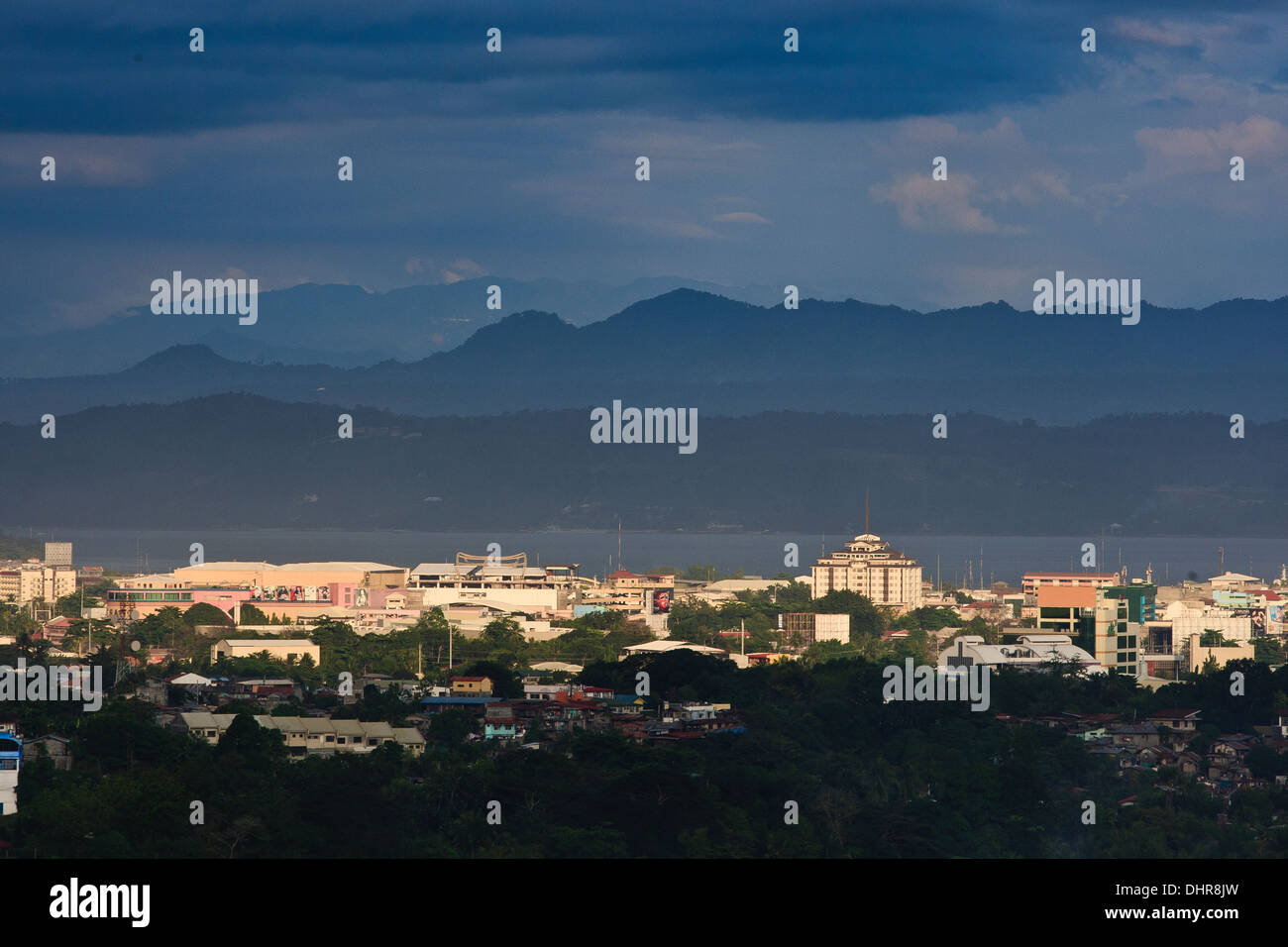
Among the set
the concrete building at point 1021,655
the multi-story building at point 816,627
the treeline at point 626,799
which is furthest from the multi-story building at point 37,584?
the treeline at point 626,799

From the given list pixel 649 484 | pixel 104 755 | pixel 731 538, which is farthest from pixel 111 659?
pixel 649 484

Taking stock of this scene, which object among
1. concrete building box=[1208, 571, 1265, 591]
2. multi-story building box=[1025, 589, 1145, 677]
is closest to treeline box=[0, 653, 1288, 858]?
multi-story building box=[1025, 589, 1145, 677]

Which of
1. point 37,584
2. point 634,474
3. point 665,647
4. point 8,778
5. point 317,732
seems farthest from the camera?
point 634,474

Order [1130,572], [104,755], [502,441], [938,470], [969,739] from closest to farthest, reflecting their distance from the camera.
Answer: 1. [104,755]
2. [969,739]
3. [1130,572]
4. [938,470]
5. [502,441]

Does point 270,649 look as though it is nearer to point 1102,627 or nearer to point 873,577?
point 1102,627

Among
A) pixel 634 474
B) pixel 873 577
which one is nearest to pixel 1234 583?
pixel 873 577

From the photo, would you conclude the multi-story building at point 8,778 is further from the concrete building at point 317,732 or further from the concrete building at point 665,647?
the concrete building at point 665,647
